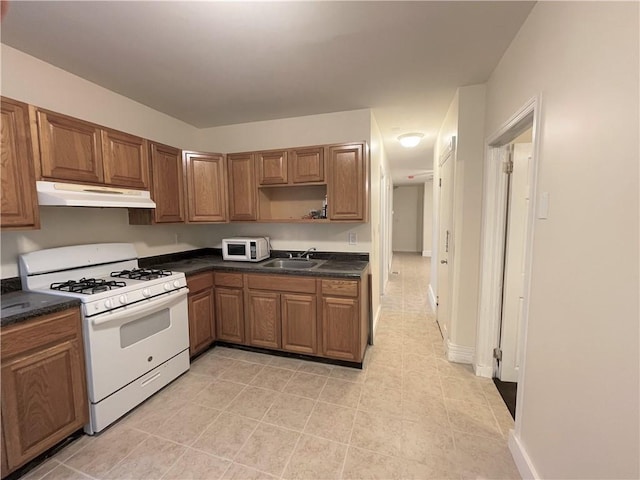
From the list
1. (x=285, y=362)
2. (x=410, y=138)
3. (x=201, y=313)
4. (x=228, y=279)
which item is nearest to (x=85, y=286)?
(x=201, y=313)

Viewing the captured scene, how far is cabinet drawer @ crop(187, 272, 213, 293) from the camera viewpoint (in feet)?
8.58

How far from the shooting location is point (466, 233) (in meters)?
2.52

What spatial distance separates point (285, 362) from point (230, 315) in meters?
0.75

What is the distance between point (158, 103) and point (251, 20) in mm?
1692

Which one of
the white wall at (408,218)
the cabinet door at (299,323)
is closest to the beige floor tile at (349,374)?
the cabinet door at (299,323)

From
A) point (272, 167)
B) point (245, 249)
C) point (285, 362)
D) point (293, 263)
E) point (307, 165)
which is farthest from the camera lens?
point (293, 263)

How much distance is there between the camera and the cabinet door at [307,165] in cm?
280

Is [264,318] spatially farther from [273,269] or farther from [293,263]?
[293,263]

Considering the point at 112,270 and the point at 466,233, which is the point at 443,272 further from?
the point at 112,270

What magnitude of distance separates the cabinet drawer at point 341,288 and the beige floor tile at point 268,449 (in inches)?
43.1

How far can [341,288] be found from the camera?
2.48m

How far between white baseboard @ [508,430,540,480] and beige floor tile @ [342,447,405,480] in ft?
2.06

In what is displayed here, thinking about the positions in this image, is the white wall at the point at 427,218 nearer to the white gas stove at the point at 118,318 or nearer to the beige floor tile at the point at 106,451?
the white gas stove at the point at 118,318

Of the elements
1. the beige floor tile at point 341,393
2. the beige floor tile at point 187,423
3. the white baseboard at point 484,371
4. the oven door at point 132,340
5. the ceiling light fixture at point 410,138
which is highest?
the ceiling light fixture at point 410,138
